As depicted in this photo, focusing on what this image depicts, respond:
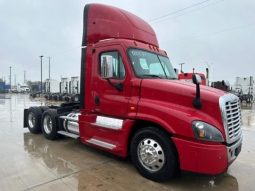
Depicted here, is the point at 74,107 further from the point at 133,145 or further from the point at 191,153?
the point at 191,153

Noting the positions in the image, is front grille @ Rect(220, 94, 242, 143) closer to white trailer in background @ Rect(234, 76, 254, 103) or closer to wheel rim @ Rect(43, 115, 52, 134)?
wheel rim @ Rect(43, 115, 52, 134)

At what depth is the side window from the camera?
4.83 metres

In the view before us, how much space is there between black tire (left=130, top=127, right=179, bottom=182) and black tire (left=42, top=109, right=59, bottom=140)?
3130 mm

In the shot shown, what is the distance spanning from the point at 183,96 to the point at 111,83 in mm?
1509

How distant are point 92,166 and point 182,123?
6.87 ft

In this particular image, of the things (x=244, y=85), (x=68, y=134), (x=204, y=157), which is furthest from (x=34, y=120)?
(x=244, y=85)

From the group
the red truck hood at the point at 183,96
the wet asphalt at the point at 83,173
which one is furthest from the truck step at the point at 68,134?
the red truck hood at the point at 183,96

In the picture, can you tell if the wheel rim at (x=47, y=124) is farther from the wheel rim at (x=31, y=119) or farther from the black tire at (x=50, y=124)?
the wheel rim at (x=31, y=119)

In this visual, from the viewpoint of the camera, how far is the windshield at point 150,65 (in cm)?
489

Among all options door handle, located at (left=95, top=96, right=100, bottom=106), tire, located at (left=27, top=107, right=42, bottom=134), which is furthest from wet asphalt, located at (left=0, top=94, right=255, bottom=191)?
tire, located at (left=27, top=107, right=42, bottom=134)

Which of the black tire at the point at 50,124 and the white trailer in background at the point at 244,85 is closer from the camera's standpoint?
the black tire at the point at 50,124

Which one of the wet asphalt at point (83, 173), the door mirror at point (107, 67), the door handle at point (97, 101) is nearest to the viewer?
the wet asphalt at point (83, 173)

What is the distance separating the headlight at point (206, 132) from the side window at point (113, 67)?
173cm

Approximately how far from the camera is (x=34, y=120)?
8.10 m
